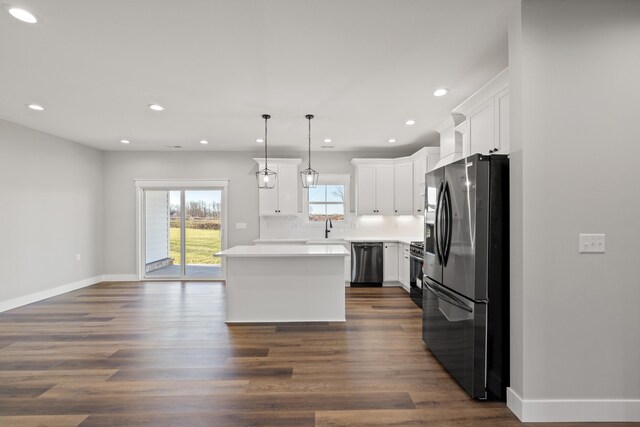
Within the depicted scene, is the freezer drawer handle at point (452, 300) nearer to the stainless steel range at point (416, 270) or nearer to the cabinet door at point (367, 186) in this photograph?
the stainless steel range at point (416, 270)

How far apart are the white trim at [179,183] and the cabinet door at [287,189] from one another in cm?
119

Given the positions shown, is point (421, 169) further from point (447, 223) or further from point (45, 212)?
point (45, 212)

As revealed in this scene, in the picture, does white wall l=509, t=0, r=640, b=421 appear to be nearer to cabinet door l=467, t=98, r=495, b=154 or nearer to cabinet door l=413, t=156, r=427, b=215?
cabinet door l=467, t=98, r=495, b=154

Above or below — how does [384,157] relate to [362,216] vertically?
above

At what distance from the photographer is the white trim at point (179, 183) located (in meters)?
6.64

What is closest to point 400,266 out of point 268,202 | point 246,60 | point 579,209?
point 268,202

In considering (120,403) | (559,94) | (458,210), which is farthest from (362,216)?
(120,403)

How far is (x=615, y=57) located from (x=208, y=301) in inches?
208

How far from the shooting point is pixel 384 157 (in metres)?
6.82

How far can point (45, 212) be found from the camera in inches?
207

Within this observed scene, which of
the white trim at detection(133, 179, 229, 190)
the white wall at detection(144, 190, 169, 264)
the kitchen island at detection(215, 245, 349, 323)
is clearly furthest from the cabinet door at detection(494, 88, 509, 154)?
the white wall at detection(144, 190, 169, 264)

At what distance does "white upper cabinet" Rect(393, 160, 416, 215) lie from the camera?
6172 mm

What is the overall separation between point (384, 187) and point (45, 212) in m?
5.92

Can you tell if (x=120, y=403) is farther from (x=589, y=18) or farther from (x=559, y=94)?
(x=589, y=18)
